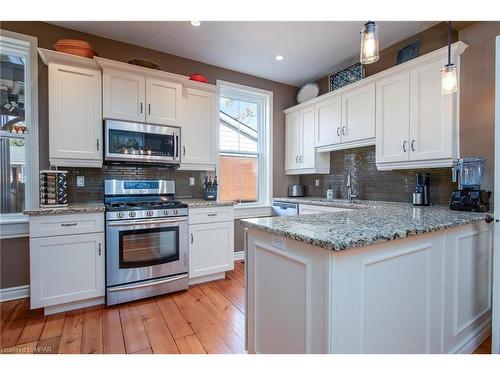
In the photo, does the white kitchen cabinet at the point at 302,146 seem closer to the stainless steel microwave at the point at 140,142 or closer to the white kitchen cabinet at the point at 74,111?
the stainless steel microwave at the point at 140,142

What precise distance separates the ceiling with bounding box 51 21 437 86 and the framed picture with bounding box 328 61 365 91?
0.08 m

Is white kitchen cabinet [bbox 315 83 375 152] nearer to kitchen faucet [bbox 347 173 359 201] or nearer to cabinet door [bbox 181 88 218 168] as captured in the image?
kitchen faucet [bbox 347 173 359 201]

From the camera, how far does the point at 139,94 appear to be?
2744 millimetres

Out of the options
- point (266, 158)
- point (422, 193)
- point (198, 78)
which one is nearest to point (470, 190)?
point (422, 193)

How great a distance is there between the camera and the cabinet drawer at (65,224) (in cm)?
212

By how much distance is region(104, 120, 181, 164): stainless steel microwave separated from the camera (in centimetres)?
261

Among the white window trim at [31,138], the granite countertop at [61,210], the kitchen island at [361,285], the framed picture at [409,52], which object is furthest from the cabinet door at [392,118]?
the white window trim at [31,138]

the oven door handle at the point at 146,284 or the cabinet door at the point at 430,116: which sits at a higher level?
the cabinet door at the point at 430,116

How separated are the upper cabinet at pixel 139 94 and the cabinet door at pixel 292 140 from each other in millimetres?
1812

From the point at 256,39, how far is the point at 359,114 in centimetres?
146

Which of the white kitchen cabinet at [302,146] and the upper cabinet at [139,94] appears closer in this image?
the upper cabinet at [139,94]

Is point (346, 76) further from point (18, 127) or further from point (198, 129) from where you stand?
point (18, 127)

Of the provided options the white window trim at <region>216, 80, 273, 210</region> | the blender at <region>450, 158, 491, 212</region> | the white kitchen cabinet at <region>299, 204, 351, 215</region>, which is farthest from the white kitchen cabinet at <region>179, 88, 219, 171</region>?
the blender at <region>450, 158, 491, 212</region>
